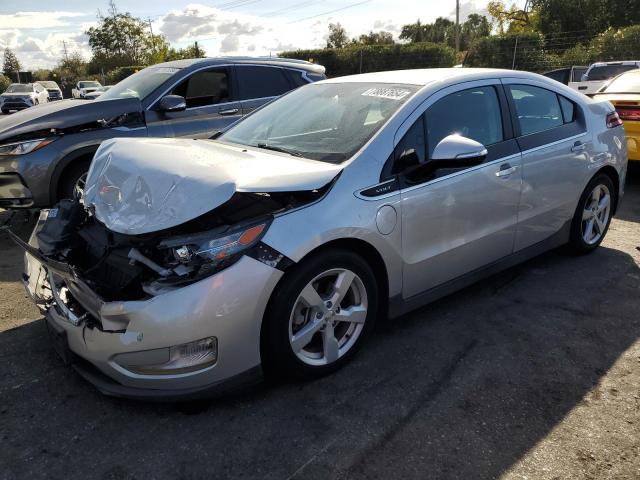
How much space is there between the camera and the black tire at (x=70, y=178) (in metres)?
5.59

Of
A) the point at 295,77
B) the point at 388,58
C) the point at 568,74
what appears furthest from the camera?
the point at 388,58

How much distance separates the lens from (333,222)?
110 inches

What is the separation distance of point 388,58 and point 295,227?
28.3 meters

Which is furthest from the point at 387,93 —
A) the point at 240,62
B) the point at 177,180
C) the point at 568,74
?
the point at 568,74

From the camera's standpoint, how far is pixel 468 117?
3619 millimetres

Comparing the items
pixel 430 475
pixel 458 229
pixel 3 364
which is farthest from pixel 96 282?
pixel 458 229

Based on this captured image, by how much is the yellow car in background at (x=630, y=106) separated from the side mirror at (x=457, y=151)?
4.76 meters

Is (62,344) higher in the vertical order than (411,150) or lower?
lower

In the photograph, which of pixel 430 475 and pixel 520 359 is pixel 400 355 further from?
pixel 430 475

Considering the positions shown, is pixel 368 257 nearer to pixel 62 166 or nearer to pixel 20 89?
pixel 62 166

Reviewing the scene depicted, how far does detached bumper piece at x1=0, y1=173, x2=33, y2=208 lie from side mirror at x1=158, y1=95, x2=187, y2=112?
1.61 m

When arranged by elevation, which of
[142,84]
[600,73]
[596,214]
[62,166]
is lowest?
[596,214]

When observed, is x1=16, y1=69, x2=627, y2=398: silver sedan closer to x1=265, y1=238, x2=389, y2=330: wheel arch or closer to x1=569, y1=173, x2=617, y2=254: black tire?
x1=265, y1=238, x2=389, y2=330: wheel arch

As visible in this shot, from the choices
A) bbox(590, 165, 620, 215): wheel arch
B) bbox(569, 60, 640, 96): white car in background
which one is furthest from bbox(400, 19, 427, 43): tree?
bbox(590, 165, 620, 215): wheel arch
